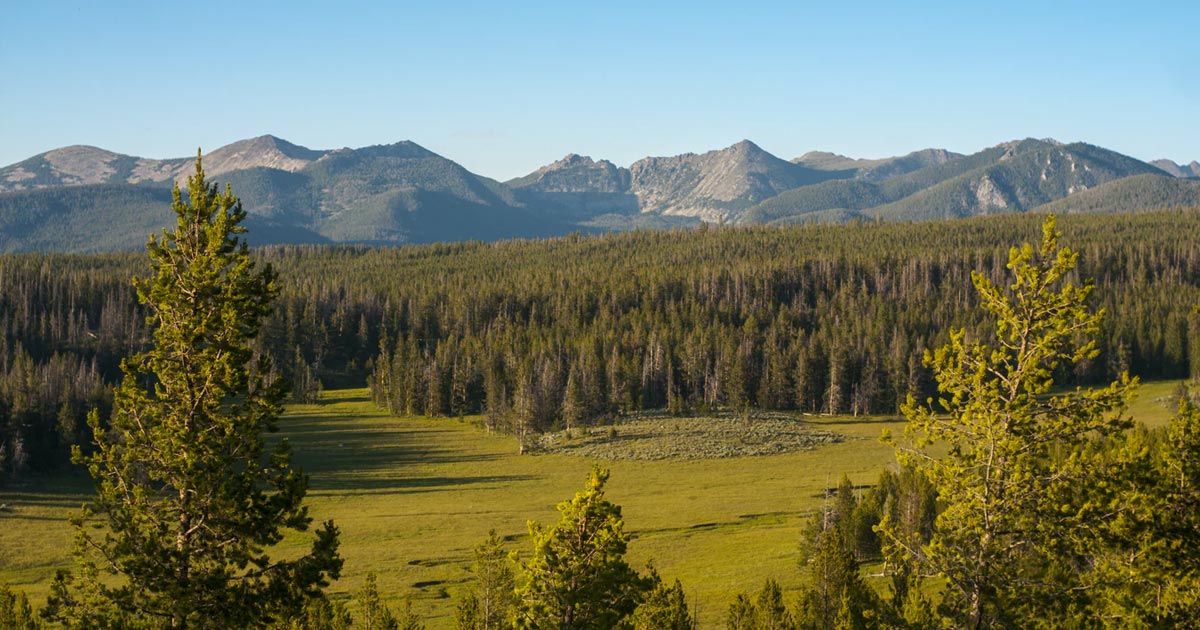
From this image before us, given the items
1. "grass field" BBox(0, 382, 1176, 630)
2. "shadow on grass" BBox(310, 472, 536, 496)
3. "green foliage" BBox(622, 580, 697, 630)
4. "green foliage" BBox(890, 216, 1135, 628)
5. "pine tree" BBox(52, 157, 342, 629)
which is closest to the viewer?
"green foliage" BBox(890, 216, 1135, 628)

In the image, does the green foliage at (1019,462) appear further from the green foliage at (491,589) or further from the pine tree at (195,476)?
the green foliage at (491,589)

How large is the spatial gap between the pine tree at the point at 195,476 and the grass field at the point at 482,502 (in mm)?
37935

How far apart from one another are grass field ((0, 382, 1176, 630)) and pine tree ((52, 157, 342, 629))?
3793cm

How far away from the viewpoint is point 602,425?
483 ft

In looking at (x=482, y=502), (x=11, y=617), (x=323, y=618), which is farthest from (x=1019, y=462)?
(x=482, y=502)

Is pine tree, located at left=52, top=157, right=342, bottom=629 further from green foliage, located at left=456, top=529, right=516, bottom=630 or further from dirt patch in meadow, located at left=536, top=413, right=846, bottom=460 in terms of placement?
dirt patch in meadow, located at left=536, top=413, right=846, bottom=460

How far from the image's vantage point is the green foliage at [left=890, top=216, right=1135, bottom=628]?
56.0ft

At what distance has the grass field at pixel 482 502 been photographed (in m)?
70.2

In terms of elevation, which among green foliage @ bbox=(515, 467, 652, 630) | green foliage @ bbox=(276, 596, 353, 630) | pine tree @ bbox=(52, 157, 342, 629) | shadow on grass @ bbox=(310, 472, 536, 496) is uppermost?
pine tree @ bbox=(52, 157, 342, 629)

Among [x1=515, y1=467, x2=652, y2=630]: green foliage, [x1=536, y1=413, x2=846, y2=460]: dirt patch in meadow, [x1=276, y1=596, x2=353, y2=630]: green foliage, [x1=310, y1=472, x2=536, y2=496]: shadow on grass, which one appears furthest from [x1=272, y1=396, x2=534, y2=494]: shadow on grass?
[x1=515, y1=467, x2=652, y2=630]: green foliage

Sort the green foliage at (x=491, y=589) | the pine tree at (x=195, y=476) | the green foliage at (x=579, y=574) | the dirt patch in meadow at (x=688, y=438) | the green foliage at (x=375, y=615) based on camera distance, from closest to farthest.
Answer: the pine tree at (x=195, y=476) → the green foliage at (x=579, y=574) → the green foliage at (x=375, y=615) → the green foliage at (x=491, y=589) → the dirt patch in meadow at (x=688, y=438)

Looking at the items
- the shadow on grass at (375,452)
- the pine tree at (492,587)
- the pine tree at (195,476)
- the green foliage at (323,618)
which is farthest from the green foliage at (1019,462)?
the shadow on grass at (375,452)

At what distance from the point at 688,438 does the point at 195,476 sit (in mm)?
120121

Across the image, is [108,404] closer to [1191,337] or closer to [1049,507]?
Answer: [1049,507]
